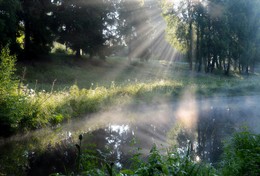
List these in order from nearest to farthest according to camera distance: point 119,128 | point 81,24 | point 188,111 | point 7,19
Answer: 1. point 119,128
2. point 188,111
3. point 7,19
4. point 81,24

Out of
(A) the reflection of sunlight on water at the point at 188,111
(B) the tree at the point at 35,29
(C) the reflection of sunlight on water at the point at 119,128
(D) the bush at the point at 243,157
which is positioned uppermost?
(B) the tree at the point at 35,29

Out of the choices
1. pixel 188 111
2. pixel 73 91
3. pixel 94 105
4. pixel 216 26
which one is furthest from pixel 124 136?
pixel 216 26

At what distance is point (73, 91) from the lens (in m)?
13.9

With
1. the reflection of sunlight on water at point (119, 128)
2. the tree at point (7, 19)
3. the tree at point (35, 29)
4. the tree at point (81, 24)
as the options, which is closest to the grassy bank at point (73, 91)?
the tree at point (35, 29)

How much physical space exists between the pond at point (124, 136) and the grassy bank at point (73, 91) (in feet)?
1.63

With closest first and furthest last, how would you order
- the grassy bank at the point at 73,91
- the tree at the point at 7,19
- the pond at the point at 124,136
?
the pond at the point at 124,136
the grassy bank at the point at 73,91
the tree at the point at 7,19

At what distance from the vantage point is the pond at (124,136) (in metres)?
7.27

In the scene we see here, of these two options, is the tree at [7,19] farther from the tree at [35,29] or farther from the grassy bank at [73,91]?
the tree at [35,29]

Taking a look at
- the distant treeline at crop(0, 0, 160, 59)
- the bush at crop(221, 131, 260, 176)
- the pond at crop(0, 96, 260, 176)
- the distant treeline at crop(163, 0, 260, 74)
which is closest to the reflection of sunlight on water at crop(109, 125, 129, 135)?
the pond at crop(0, 96, 260, 176)

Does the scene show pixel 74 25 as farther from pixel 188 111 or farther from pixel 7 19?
pixel 188 111

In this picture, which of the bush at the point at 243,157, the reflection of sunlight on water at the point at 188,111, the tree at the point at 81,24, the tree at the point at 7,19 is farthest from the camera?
the tree at the point at 81,24

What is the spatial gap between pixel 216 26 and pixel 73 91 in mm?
33817

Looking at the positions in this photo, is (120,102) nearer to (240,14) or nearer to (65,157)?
(65,157)

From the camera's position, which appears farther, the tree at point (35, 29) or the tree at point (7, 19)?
the tree at point (35, 29)
